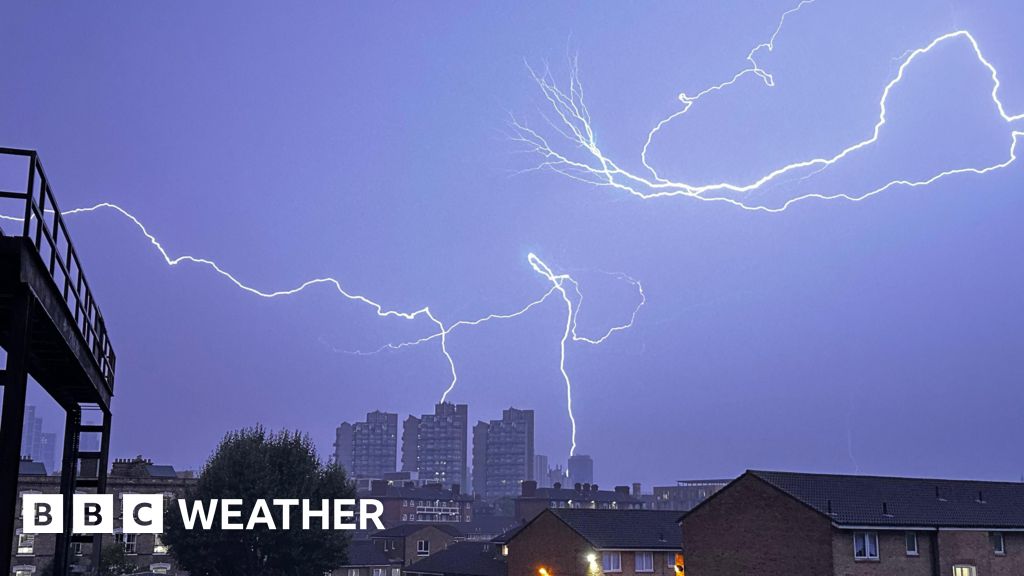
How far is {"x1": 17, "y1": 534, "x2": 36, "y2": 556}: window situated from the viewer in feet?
193

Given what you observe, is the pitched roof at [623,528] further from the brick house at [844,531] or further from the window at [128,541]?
the window at [128,541]

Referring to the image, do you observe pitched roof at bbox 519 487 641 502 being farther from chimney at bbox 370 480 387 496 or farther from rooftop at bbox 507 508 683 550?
rooftop at bbox 507 508 683 550

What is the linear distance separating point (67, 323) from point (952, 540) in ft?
126

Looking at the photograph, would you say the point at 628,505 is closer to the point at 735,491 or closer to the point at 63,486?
the point at 735,491

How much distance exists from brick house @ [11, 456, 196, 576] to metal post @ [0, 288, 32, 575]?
44.4m

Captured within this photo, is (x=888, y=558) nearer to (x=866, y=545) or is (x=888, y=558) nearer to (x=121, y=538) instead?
(x=866, y=545)

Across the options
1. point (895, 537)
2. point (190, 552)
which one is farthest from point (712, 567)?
point (190, 552)

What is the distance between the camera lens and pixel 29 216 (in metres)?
13.2

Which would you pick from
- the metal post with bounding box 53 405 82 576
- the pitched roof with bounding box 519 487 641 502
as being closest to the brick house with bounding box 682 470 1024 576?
the metal post with bounding box 53 405 82 576

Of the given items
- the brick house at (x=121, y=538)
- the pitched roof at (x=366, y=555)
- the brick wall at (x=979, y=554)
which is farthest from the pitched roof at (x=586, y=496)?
the brick wall at (x=979, y=554)

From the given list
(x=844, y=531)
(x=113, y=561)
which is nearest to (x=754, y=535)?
(x=844, y=531)

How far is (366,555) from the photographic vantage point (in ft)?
254

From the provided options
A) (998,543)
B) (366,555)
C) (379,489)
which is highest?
(379,489)

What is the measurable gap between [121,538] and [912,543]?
47258 millimetres
